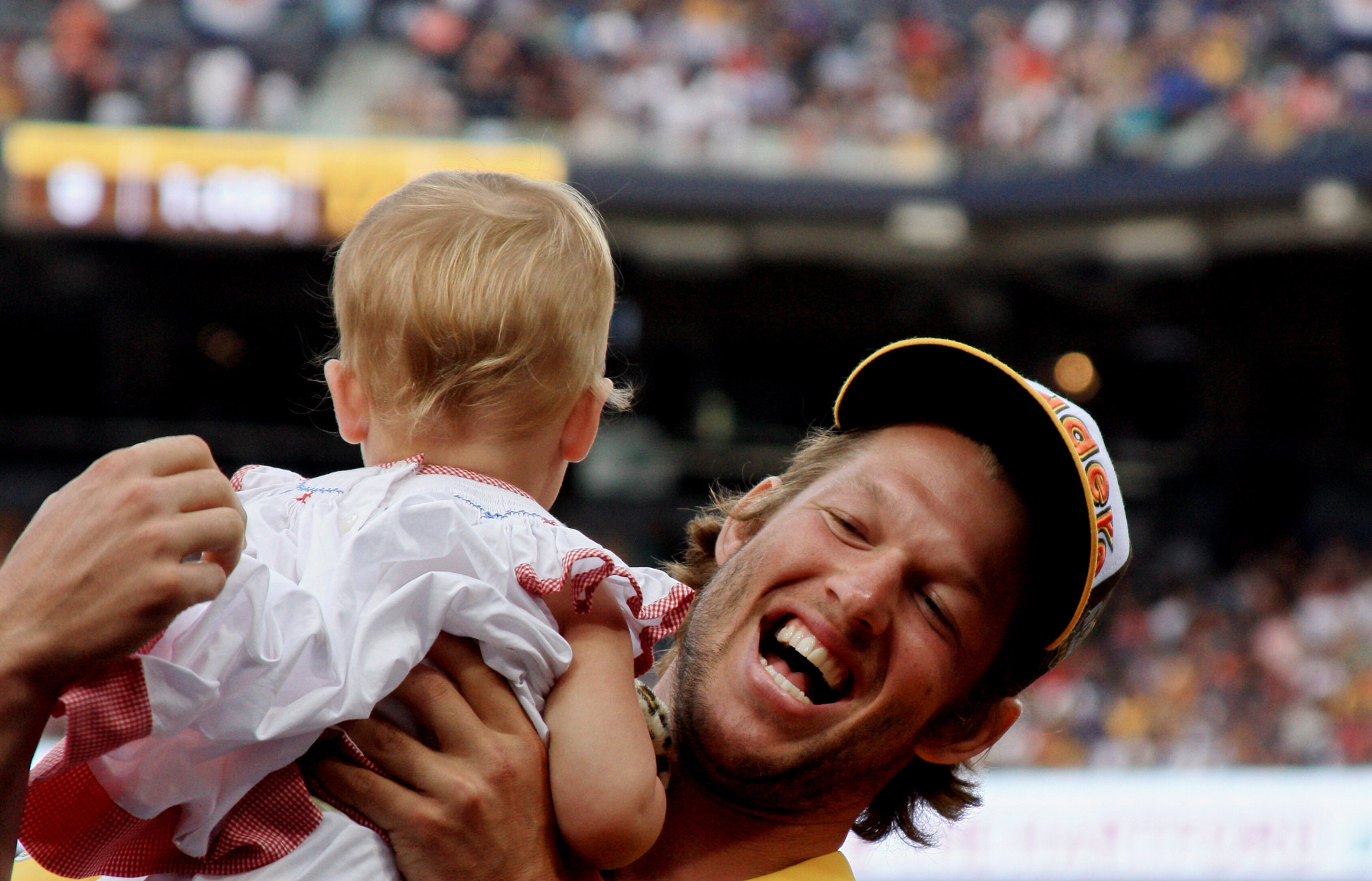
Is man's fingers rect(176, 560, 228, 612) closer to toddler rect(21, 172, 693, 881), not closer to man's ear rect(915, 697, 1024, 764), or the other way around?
toddler rect(21, 172, 693, 881)

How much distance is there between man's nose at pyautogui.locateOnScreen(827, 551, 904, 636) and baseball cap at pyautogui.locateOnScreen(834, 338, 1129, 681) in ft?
0.81

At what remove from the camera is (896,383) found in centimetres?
195

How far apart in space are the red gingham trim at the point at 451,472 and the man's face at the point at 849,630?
0.40 m

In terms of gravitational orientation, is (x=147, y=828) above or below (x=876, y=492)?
below

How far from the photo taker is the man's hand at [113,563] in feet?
3.63

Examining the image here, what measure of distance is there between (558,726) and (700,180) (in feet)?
34.2

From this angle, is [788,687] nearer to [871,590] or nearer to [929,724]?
[871,590]

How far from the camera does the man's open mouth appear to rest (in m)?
1.66

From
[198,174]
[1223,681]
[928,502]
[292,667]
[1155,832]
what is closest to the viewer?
[292,667]

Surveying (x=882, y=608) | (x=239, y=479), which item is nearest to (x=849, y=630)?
(x=882, y=608)

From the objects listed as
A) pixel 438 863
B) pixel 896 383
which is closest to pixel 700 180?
pixel 896 383

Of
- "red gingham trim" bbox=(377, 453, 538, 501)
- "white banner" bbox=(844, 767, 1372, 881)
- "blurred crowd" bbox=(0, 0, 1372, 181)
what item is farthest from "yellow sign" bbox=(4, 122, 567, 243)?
"red gingham trim" bbox=(377, 453, 538, 501)

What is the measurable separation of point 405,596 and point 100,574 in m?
0.27

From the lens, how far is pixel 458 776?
1.35 meters
